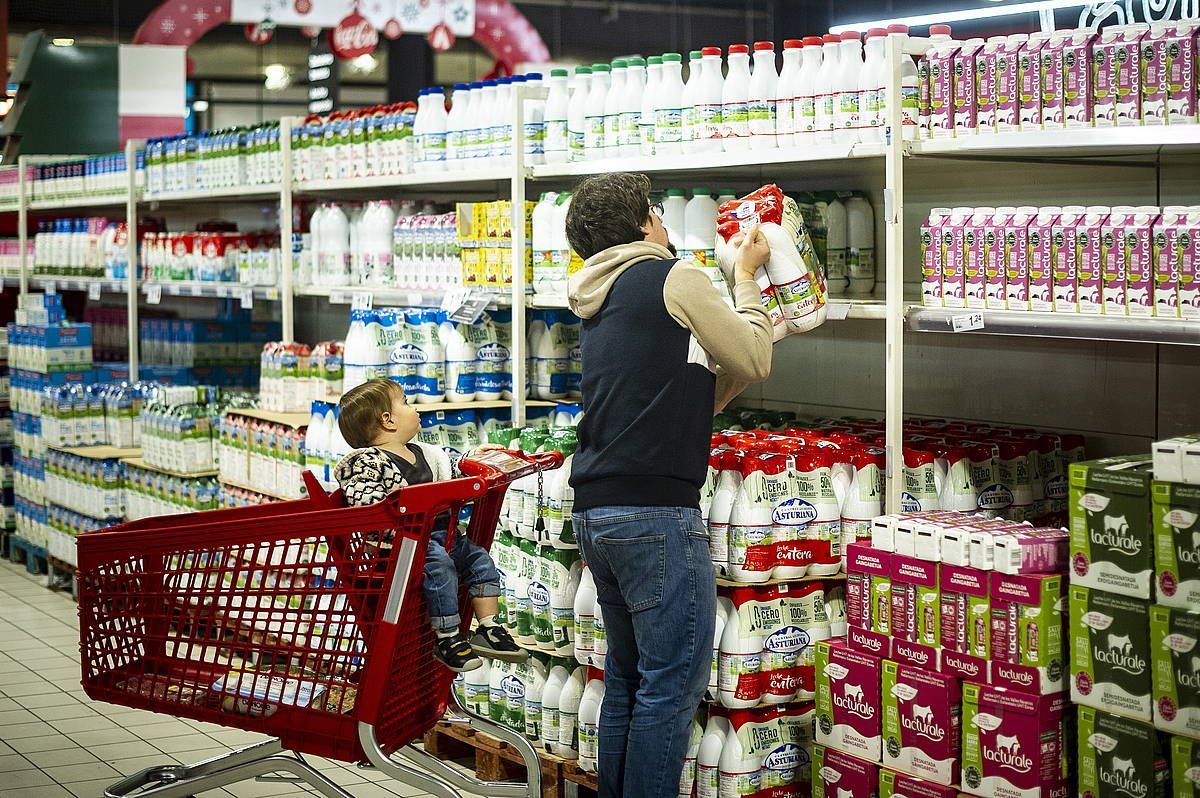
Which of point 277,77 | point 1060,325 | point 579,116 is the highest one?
point 277,77

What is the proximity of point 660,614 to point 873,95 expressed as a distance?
140cm

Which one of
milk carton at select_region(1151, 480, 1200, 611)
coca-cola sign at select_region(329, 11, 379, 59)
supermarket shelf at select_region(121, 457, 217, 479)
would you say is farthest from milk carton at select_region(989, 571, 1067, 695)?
coca-cola sign at select_region(329, 11, 379, 59)

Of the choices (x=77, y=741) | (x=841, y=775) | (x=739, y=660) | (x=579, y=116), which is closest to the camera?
(x=841, y=775)

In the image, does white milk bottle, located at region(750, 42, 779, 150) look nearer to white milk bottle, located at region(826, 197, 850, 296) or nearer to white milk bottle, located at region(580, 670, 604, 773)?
white milk bottle, located at region(826, 197, 850, 296)

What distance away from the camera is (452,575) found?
3.49 metres

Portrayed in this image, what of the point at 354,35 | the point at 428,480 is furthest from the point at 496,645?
the point at 354,35

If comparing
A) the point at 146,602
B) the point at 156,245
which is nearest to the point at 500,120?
the point at 146,602

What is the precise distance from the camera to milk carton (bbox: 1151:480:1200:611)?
9.80ft

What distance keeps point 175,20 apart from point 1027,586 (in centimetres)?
1017

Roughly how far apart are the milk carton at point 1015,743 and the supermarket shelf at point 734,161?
135 centimetres

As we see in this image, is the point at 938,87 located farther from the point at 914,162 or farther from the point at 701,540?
the point at 701,540

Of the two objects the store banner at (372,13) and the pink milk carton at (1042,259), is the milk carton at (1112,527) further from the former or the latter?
the store banner at (372,13)

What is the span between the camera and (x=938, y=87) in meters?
3.59

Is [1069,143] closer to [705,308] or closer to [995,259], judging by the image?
[995,259]
